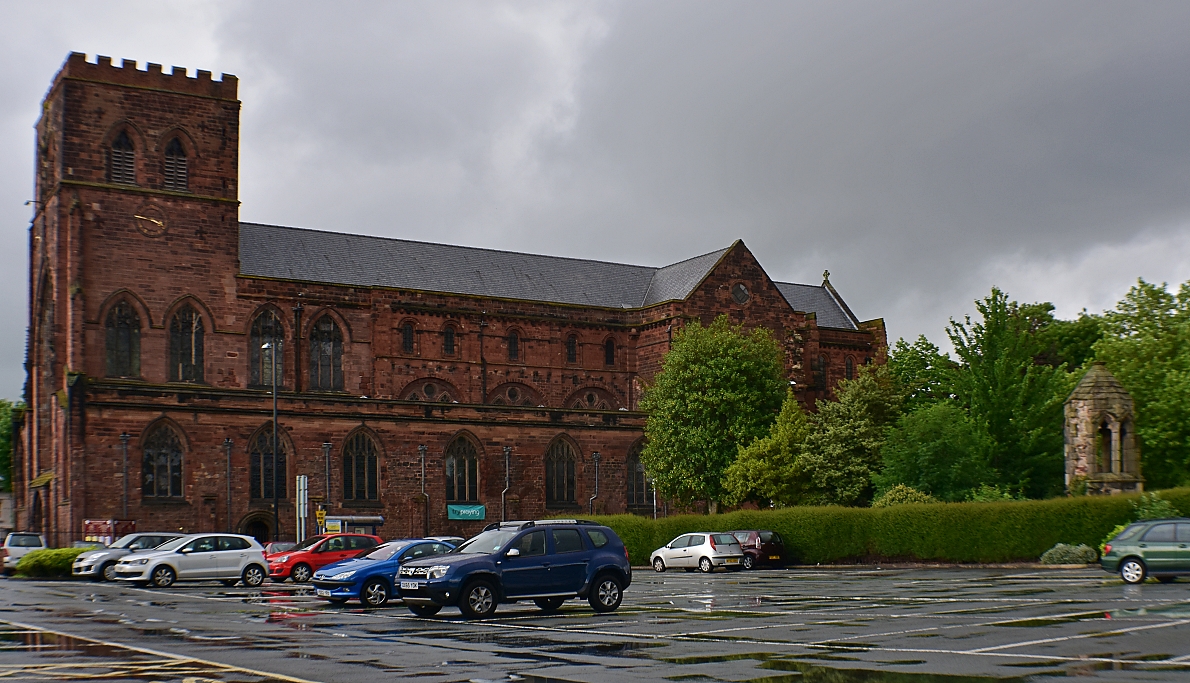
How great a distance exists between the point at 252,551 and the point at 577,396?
121 ft

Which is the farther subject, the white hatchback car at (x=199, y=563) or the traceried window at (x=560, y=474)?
the traceried window at (x=560, y=474)

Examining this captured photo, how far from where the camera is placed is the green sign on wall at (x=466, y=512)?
60.2m

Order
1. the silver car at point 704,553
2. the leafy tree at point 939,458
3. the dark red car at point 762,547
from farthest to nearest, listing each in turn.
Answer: the leafy tree at point 939,458
the dark red car at point 762,547
the silver car at point 704,553

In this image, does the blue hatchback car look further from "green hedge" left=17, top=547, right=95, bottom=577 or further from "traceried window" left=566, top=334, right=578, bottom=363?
"traceried window" left=566, top=334, right=578, bottom=363

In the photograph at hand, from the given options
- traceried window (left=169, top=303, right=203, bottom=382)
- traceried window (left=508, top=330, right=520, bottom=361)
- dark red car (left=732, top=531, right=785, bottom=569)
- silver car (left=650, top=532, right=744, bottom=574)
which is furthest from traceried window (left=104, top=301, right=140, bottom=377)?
dark red car (left=732, top=531, right=785, bottom=569)

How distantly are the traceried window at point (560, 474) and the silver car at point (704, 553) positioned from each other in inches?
647

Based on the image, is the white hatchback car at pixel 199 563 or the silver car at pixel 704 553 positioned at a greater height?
the white hatchback car at pixel 199 563

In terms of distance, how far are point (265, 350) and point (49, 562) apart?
70.6 feet

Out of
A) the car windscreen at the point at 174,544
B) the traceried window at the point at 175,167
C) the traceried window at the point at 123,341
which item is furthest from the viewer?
the traceried window at the point at 175,167

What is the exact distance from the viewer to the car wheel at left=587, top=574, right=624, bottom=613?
24062mm

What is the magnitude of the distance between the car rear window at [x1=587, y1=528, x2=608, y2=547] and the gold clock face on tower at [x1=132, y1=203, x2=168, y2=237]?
146ft

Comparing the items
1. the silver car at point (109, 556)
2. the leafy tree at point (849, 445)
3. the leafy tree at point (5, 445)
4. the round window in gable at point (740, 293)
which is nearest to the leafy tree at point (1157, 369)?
the leafy tree at point (849, 445)

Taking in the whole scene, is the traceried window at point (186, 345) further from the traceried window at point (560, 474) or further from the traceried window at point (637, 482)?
the traceried window at point (637, 482)

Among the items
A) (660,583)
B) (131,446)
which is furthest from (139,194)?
(660,583)
